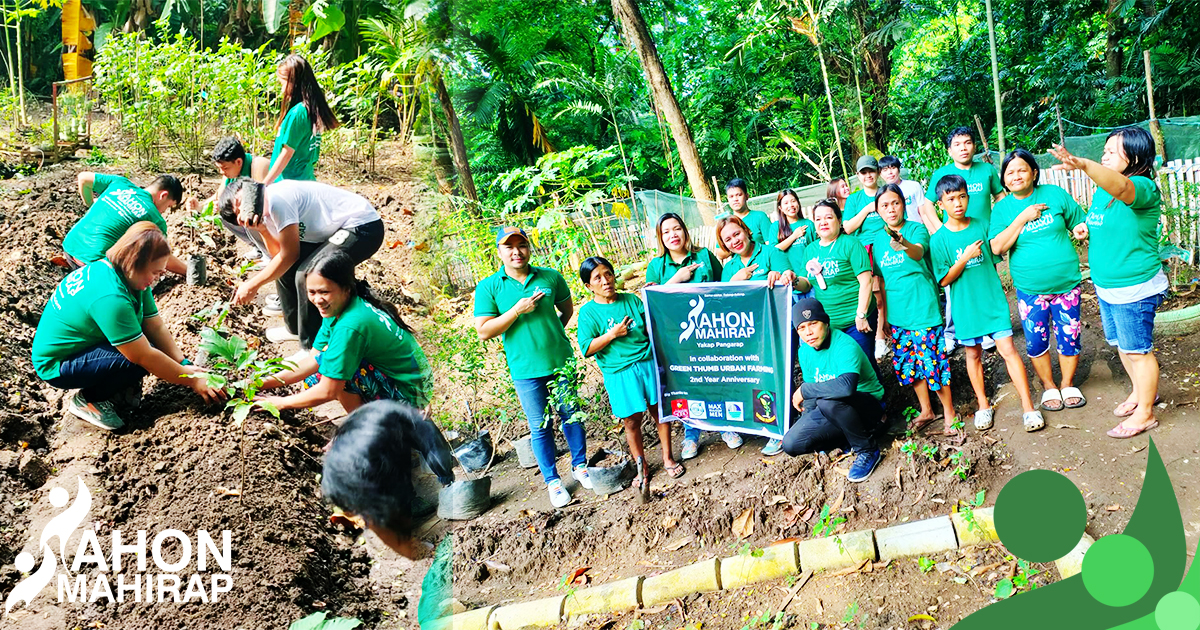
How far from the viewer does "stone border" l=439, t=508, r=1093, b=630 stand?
11.6ft

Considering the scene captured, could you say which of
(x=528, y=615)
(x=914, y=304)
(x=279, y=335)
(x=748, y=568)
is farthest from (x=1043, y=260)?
(x=279, y=335)

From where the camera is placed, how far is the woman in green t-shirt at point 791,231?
4.85 meters

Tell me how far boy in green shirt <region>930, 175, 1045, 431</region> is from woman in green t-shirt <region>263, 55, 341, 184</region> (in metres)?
3.37

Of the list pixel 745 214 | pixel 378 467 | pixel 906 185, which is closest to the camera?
pixel 378 467

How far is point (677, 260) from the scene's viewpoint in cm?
478

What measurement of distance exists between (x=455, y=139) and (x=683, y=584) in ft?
7.91

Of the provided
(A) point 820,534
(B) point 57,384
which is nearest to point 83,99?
(B) point 57,384

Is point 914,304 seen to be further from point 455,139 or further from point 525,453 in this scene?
point 455,139

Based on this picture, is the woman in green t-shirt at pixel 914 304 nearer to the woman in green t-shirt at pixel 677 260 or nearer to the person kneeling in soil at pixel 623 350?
the woman in green t-shirt at pixel 677 260

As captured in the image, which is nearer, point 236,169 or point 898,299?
point 236,169

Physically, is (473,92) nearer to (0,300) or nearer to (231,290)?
(231,290)

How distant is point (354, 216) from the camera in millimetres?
1846

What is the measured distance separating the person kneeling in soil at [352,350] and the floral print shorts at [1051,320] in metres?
3.46

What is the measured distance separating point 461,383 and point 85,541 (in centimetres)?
362
